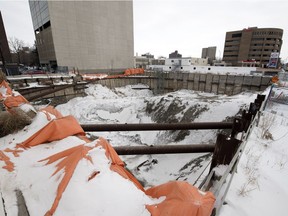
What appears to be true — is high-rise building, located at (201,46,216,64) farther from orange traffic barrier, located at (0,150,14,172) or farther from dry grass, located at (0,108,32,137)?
orange traffic barrier, located at (0,150,14,172)

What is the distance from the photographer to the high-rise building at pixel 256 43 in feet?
201

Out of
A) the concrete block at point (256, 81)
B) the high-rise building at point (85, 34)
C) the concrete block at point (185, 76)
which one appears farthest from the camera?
the high-rise building at point (85, 34)

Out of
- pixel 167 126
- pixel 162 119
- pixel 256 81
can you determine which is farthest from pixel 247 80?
pixel 167 126

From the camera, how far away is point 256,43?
6275 cm

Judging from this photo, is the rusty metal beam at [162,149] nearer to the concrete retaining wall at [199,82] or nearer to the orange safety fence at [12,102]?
the orange safety fence at [12,102]

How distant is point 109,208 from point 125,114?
13.8 metres

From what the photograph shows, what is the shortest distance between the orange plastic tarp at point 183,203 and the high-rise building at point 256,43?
7174 cm

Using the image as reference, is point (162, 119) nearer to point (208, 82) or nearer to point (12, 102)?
point (12, 102)

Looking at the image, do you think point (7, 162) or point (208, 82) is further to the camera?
point (208, 82)

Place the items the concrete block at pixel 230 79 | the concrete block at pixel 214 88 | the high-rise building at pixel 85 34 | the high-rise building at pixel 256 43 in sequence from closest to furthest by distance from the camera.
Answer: the concrete block at pixel 230 79 < the concrete block at pixel 214 88 < the high-rise building at pixel 85 34 < the high-rise building at pixel 256 43

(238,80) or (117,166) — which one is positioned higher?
(117,166)

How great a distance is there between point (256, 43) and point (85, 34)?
224 feet

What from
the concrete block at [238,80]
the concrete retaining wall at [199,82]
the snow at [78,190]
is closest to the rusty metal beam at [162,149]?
the snow at [78,190]

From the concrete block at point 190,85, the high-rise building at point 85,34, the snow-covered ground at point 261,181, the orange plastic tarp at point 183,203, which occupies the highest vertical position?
the high-rise building at point 85,34
